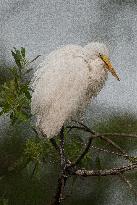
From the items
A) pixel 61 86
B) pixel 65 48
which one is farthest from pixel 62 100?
pixel 65 48

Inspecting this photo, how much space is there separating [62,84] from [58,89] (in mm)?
20

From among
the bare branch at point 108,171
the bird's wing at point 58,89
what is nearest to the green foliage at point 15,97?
the bird's wing at point 58,89

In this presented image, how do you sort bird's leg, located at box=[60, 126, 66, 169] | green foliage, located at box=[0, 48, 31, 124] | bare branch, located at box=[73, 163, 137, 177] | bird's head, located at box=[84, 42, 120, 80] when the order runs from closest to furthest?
bare branch, located at box=[73, 163, 137, 177] < green foliage, located at box=[0, 48, 31, 124] < bird's leg, located at box=[60, 126, 66, 169] < bird's head, located at box=[84, 42, 120, 80]

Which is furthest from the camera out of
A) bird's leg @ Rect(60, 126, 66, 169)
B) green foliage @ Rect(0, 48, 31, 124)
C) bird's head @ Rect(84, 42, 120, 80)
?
bird's head @ Rect(84, 42, 120, 80)

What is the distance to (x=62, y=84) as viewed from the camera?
182 cm

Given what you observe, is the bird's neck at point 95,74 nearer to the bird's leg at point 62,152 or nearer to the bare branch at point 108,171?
the bird's leg at point 62,152

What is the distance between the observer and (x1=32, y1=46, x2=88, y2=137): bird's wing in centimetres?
180

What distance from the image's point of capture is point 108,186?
2.83m

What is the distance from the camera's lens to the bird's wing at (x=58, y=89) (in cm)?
180

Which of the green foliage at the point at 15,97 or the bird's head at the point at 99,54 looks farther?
the bird's head at the point at 99,54

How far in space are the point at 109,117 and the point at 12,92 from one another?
1240mm

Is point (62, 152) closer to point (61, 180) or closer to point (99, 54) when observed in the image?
point (61, 180)

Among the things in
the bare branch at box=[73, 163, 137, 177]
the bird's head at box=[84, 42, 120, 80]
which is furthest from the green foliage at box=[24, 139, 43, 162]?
the bird's head at box=[84, 42, 120, 80]

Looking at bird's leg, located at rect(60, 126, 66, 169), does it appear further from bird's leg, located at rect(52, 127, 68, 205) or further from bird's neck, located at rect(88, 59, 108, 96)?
bird's neck, located at rect(88, 59, 108, 96)
